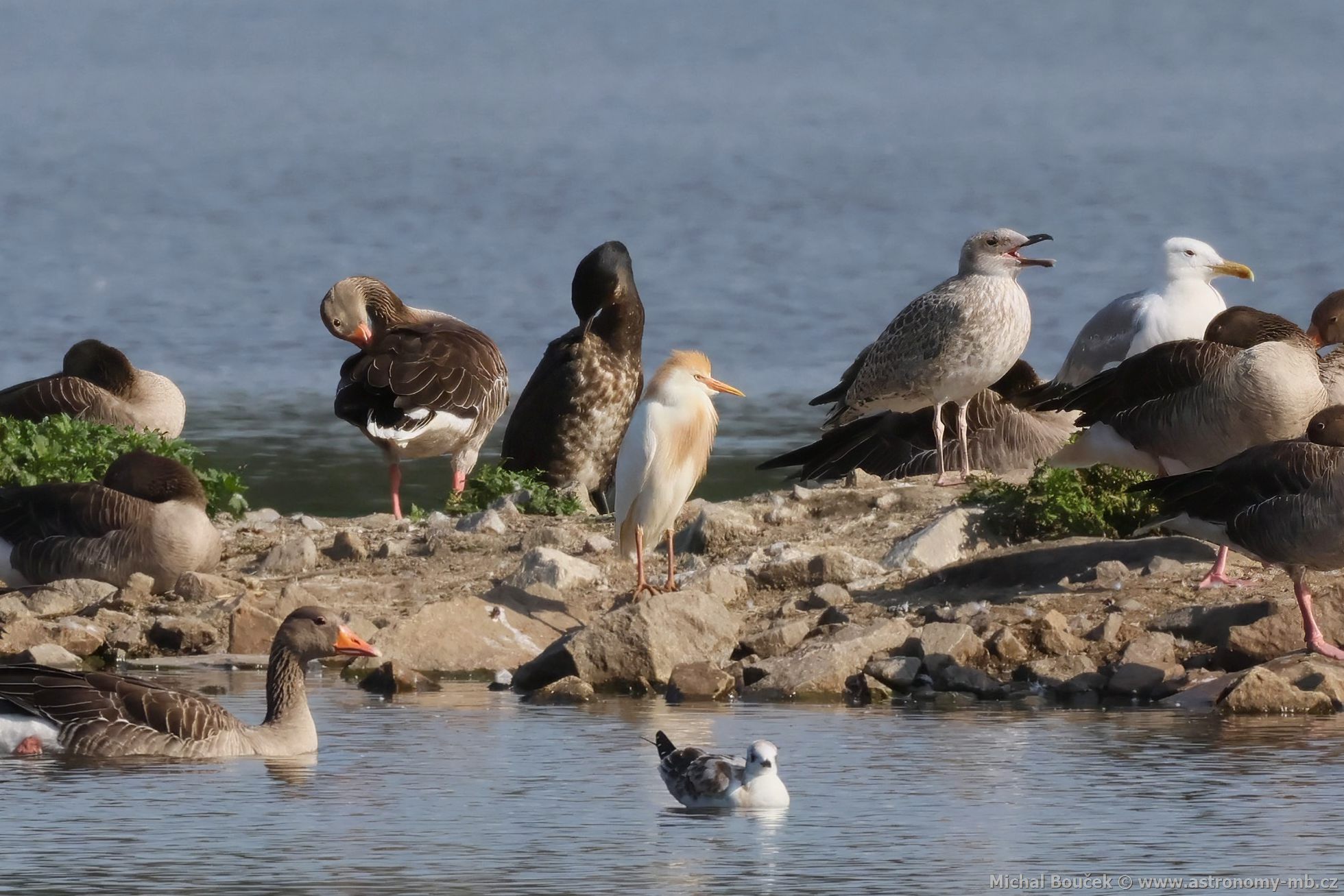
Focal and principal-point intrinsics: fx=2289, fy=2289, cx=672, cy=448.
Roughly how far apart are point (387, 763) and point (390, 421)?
726 cm

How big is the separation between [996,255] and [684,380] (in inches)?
172

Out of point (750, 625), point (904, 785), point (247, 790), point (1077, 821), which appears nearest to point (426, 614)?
point (750, 625)

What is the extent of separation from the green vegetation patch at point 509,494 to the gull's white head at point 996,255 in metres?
3.39

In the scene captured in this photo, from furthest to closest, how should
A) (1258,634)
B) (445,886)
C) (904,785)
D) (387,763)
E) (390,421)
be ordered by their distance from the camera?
(390,421) → (1258,634) → (387,763) → (904,785) → (445,886)

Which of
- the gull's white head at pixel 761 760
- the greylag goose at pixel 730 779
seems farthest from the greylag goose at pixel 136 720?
the gull's white head at pixel 761 760

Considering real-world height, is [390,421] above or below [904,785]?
above

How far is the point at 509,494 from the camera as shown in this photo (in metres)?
→ 16.4

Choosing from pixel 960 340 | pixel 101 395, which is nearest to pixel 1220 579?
pixel 960 340

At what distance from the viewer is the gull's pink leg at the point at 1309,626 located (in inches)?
436

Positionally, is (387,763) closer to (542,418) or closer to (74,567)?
(74,567)

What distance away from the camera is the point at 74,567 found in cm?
1360

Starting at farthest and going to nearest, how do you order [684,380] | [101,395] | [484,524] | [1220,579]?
[101,395], [484,524], [684,380], [1220,579]

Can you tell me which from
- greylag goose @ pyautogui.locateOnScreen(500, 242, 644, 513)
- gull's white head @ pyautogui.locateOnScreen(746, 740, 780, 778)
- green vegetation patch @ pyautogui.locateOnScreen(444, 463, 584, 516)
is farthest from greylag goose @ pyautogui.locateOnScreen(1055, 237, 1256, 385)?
gull's white head @ pyautogui.locateOnScreen(746, 740, 780, 778)

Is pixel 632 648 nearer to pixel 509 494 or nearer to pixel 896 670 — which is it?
pixel 896 670
